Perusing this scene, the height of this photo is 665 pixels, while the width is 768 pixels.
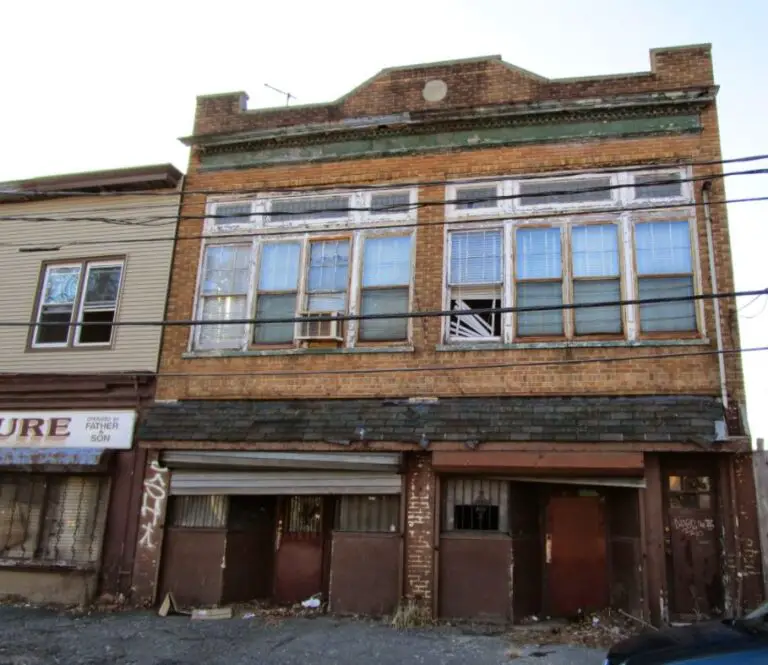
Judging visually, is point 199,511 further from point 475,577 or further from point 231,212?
point 231,212

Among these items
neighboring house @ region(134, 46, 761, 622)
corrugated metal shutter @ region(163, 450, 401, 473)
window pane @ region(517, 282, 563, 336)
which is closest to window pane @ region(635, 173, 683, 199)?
neighboring house @ region(134, 46, 761, 622)

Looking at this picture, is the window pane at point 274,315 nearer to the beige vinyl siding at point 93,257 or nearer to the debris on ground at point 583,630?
the beige vinyl siding at point 93,257

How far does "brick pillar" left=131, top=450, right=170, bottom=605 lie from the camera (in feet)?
38.0

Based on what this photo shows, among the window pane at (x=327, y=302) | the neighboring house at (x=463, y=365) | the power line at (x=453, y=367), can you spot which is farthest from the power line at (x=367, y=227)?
the power line at (x=453, y=367)

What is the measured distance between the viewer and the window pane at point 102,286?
13.5 meters

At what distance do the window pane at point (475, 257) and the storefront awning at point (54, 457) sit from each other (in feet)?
22.0

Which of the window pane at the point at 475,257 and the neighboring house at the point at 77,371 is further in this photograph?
the neighboring house at the point at 77,371

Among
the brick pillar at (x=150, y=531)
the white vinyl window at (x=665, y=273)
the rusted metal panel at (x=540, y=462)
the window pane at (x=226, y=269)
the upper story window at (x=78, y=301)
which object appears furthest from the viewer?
the upper story window at (x=78, y=301)

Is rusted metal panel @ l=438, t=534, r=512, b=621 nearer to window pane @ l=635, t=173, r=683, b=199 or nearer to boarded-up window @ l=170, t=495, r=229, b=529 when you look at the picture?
boarded-up window @ l=170, t=495, r=229, b=529

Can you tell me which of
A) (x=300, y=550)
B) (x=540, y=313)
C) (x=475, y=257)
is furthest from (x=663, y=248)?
(x=300, y=550)

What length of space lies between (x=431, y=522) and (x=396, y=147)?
6.38 meters

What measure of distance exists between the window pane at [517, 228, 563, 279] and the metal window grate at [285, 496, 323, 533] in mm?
5129

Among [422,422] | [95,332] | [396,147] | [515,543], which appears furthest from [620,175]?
[95,332]

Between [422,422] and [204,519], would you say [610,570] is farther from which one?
[204,519]
